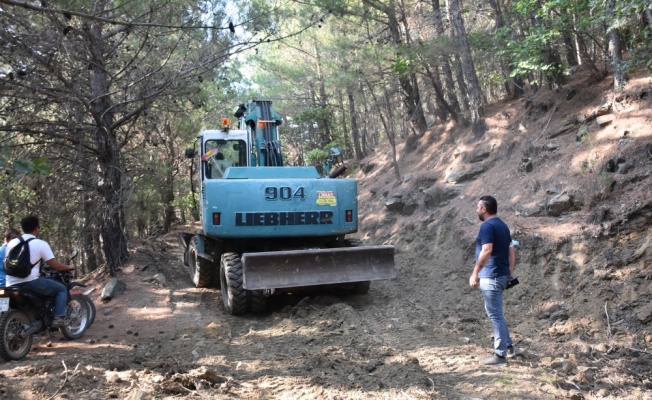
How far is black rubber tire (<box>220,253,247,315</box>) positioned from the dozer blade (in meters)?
0.38

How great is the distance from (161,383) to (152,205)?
37.5ft

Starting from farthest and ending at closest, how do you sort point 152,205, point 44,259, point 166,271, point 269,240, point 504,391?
1. point 152,205
2. point 166,271
3. point 269,240
4. point 44,259
5. point 504,391

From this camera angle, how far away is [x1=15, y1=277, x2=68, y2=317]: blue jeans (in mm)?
5602

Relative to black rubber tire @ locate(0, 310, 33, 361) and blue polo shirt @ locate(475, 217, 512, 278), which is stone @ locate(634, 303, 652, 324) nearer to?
blue polo shirt @ locate(475, 217, 512, 278)

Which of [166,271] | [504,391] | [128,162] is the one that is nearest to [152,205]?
[128,162]

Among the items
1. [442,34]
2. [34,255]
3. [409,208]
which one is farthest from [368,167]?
[34,255]

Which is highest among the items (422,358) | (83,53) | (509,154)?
(83,53)

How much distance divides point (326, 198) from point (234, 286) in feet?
6.11

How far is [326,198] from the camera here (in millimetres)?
7246

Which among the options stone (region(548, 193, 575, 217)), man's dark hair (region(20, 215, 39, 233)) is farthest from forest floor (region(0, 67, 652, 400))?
man's dark hair (region(20, 215, 39, 233))

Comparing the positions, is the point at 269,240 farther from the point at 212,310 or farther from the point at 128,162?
the point at 128,162

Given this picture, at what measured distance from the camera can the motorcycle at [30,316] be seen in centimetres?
515

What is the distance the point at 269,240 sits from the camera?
7496 mm

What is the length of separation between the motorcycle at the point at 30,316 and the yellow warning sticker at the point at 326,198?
354 centimetres
